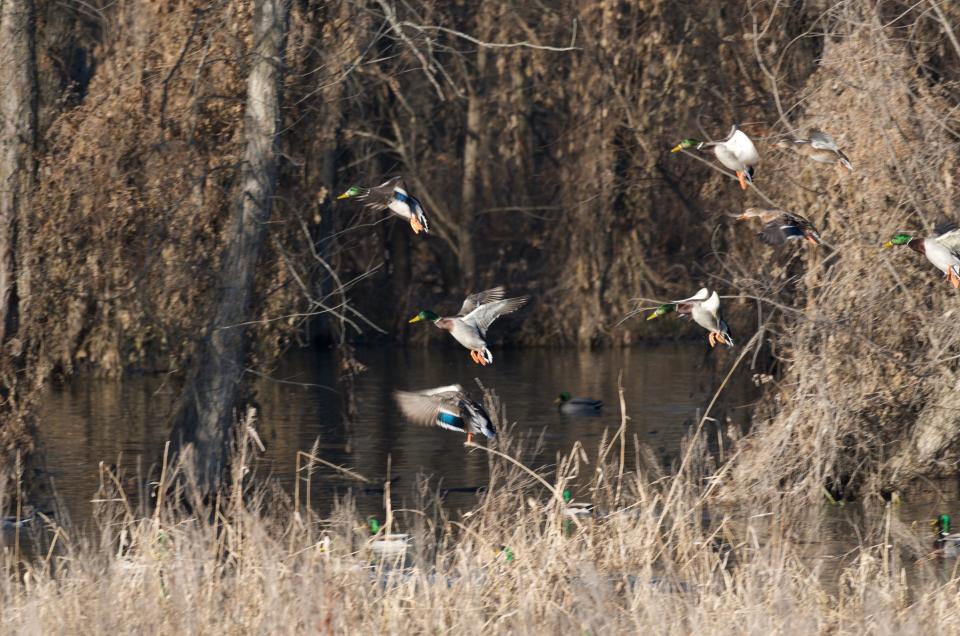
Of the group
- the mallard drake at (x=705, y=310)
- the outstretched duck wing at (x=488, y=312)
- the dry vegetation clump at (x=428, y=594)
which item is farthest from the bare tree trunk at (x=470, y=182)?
the dry vegetation clump at (x=428, y=594)

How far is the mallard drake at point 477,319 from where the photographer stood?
26.9 ft

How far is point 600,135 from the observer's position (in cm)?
2089

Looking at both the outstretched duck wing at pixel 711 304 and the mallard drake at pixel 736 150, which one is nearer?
the outstretched duck wing at pixel 711 304

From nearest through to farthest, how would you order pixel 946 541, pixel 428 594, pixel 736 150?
pixel 428 594 < pixel 736 150 < pixel 946 541

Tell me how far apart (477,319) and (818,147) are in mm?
2397

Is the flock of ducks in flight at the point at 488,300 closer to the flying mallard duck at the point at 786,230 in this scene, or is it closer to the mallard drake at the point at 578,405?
the flying mallard duck at the point at 786,230

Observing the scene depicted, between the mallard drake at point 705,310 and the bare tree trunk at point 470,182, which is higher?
the bare tree trunk at point 470,182

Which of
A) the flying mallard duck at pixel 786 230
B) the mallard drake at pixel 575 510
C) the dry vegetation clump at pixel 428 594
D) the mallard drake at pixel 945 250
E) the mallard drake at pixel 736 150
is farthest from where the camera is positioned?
the flying mallard duck at pixel 786 230

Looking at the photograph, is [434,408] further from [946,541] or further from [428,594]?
[946,541]

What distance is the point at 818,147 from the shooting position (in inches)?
372

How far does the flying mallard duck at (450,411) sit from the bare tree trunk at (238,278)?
277 centimetres

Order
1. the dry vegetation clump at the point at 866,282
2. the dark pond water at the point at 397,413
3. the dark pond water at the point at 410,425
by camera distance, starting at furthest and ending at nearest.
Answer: the dark pond water at the point at 397,413, the dark pond water at the point at 410,425, the dry vegetation clump at the point at 866,282

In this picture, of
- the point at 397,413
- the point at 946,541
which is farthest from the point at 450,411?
the point at 397,413

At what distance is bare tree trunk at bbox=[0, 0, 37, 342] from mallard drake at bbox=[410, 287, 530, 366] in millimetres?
3289
